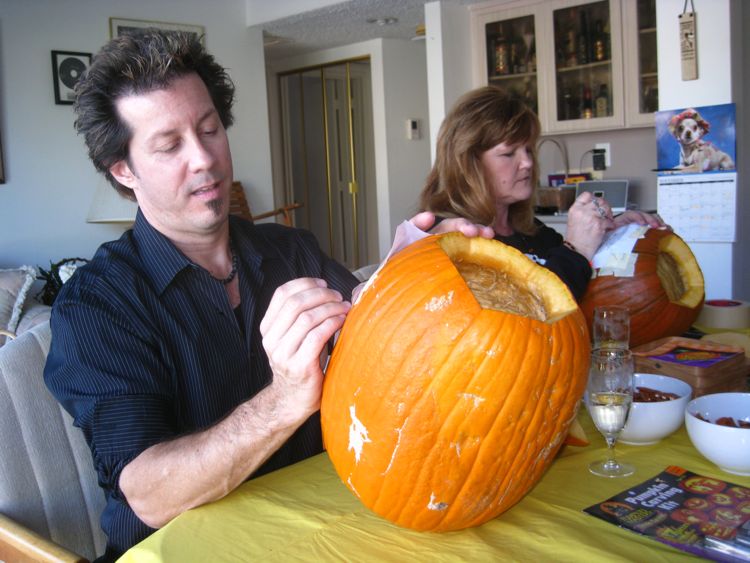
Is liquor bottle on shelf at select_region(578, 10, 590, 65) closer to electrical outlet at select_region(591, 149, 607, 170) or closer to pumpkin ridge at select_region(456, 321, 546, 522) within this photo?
electrical outlet at select_region(591, 149, 607, 170)

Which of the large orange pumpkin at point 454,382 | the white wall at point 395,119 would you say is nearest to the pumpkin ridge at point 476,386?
the large orange pumpkin at point 454,382

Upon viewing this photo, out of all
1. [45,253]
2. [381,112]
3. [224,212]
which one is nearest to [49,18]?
[45,253]

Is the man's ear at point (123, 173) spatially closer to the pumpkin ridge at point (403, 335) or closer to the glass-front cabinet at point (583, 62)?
the pumpkin ridge at point (403, 335)

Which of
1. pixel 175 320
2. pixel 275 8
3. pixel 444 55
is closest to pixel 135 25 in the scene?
pixel 275 8

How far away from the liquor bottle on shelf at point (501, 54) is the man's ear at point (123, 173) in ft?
12.7

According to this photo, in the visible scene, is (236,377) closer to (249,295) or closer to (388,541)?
(249,295)

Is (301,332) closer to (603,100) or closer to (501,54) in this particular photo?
(603,100)

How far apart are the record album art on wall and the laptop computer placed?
3.33 meters

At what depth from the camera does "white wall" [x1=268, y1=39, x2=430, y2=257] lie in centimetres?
601

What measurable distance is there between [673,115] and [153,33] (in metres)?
2.69

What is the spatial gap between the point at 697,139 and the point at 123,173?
2.75m

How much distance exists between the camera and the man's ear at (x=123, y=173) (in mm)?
1236

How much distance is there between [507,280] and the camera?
79cm

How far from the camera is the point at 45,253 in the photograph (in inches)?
172
